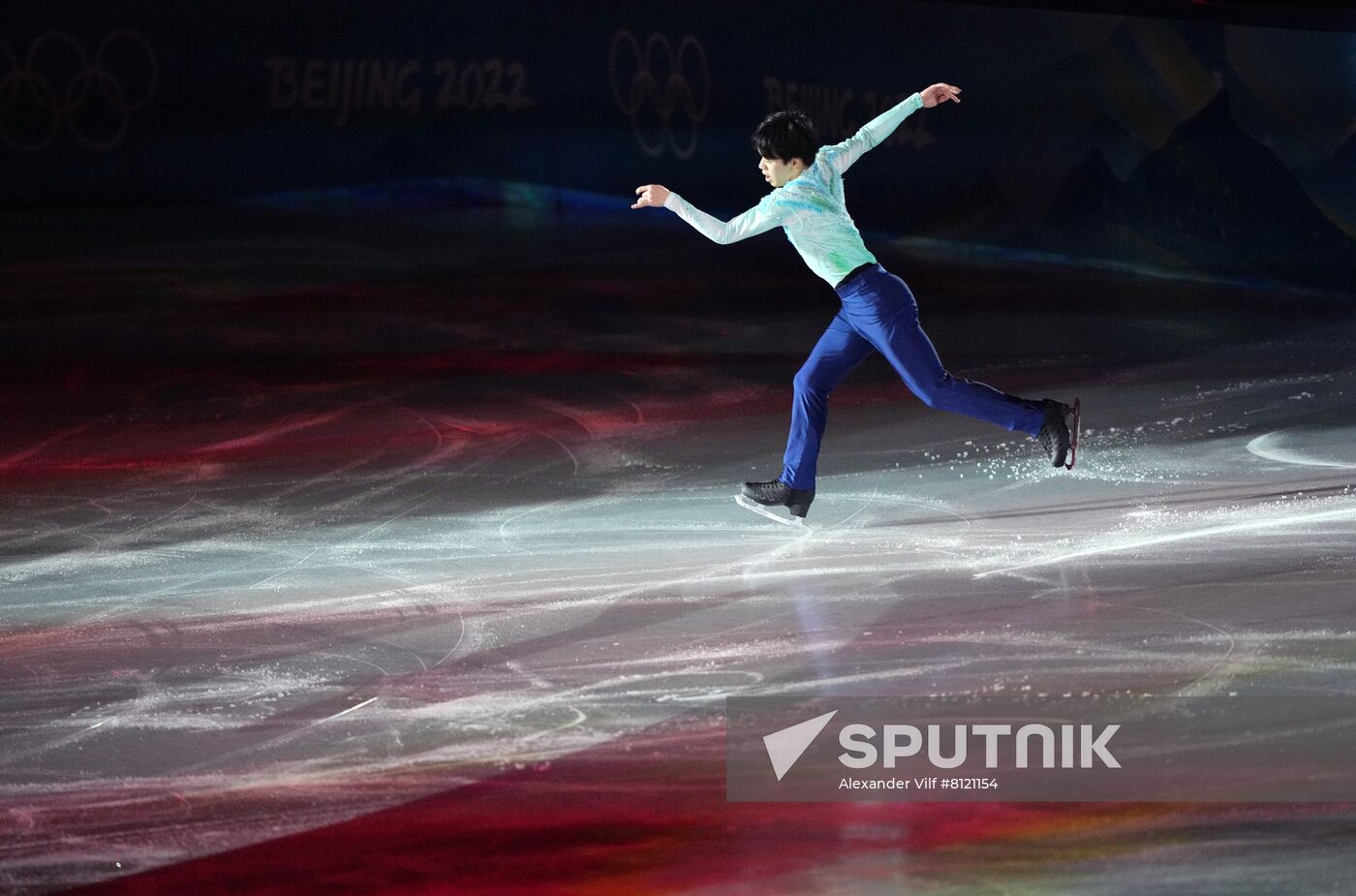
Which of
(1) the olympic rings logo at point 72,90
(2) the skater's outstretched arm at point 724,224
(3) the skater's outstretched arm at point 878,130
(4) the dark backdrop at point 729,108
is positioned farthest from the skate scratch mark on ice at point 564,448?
(1) the olympic rings logo at point 72,90

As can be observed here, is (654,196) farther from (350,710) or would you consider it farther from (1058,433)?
(350,710)

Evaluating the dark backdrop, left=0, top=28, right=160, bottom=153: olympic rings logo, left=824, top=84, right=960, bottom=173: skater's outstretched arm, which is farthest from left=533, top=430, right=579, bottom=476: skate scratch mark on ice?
left=0, top=28, right=160, bottom=153: olympic rings logo

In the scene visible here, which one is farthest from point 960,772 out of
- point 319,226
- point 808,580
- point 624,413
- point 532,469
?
point 319,226

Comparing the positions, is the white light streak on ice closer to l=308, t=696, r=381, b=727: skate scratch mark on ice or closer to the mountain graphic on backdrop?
l=308, t=696, r=381, b=727: skate scratch mark on ice

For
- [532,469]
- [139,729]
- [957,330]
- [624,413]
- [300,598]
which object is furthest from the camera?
[957,330]

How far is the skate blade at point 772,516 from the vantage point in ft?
19.9

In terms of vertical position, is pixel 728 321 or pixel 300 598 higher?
pixel 728 321

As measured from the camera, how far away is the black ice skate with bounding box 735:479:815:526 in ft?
19.8

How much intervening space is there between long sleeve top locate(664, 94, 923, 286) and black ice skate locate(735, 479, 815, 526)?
2.71ft

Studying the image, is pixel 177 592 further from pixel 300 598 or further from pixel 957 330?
pixel 957 330

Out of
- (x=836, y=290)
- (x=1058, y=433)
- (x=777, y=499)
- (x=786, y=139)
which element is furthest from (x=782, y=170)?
(x=1058, y=433)

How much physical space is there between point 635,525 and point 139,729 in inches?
96.9

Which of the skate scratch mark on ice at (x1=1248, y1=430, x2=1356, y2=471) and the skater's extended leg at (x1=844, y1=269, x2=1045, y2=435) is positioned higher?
the skater's extended leg at (x1=844, y1=269, x2=1045, y2=435)

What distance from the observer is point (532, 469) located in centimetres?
730
